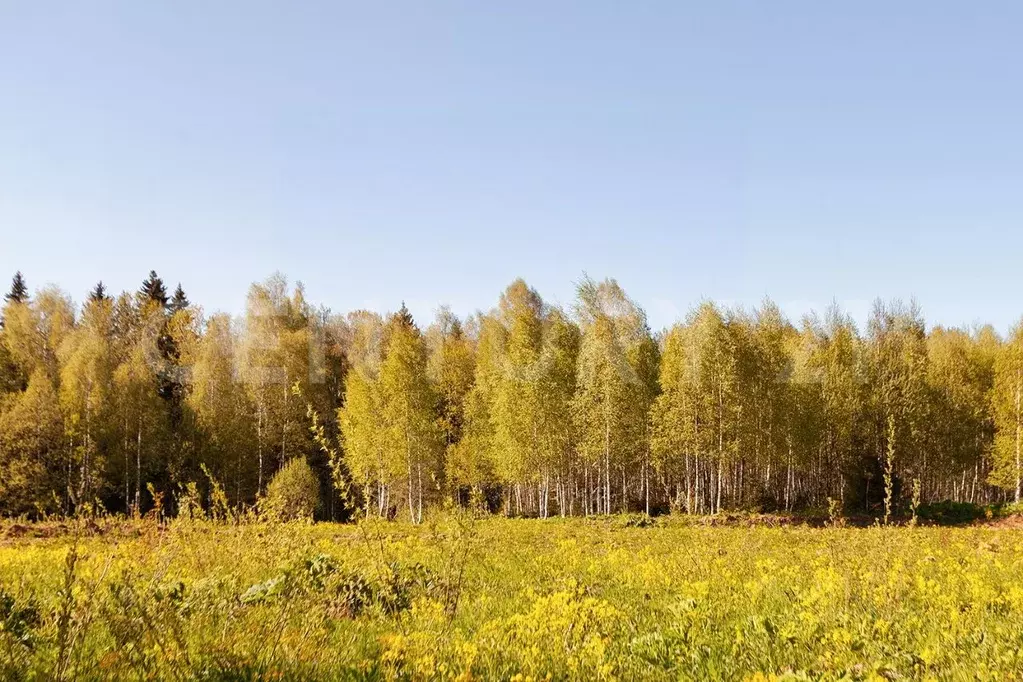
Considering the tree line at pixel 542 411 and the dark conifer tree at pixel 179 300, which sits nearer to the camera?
the tree line at pixel 542 411

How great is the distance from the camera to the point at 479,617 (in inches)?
290

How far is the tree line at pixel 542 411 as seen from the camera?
113ft

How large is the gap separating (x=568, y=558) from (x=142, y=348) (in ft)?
138

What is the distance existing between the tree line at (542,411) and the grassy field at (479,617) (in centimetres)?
2347

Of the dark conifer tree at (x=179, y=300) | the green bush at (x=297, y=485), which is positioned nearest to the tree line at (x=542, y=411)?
the green bush at (x=297, y=485)

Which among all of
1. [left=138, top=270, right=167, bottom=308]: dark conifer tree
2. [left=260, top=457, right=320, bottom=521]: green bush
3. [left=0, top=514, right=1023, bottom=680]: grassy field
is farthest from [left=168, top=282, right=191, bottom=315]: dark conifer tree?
[left=0, top=514, right=1023, bottom=680]: grassy field

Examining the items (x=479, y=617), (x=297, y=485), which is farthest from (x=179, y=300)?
(x=479, y=617)

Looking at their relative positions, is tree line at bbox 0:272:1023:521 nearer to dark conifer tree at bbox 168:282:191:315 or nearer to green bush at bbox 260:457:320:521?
green bush at bbox 260:457:320:521

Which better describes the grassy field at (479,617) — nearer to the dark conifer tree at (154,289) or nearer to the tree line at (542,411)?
the tree line at (542,411)

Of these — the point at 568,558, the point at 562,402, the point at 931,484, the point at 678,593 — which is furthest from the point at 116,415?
the point at 931,484

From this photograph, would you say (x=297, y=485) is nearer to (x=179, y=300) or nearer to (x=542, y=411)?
(x=542, y=411)

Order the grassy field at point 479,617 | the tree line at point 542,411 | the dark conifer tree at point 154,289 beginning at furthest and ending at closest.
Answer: the dark conifer tree at point 154,289 < the tree line at point 542,411 < the grassy field at point 479,617

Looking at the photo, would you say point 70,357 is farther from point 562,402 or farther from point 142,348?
point 562,402

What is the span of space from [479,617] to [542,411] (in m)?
27.2
